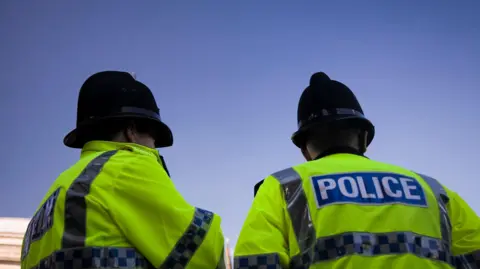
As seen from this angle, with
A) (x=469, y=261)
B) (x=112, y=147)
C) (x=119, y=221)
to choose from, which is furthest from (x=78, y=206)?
(x=469, y=261)

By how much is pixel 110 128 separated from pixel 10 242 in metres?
12.1

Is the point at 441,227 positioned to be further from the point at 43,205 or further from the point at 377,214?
the point at 43,205

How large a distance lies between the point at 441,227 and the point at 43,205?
6.89 ft

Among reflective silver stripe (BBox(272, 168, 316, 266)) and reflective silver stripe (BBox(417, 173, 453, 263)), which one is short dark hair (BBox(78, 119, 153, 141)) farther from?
reflective silver stripe (BBox(417, 173, 453, 263))

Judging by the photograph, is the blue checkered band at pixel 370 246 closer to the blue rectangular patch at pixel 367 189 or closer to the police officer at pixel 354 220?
the police officer at pixel 354 220

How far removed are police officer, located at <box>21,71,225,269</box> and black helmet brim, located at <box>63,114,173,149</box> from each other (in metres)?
0.21

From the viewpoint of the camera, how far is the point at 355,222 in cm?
234

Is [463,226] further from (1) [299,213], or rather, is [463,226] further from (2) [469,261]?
(1) [299,213]

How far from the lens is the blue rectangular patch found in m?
2.42

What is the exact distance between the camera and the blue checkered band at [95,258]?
2154 millimetres

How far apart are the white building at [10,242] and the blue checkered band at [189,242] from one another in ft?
39.8

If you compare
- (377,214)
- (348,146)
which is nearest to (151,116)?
(348,146)

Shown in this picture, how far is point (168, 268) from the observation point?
223cm

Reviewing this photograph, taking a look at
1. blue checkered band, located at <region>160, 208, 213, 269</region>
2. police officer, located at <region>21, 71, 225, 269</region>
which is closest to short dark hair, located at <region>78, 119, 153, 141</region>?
police officer, located at <region>21, 71, 225, 269</region>
